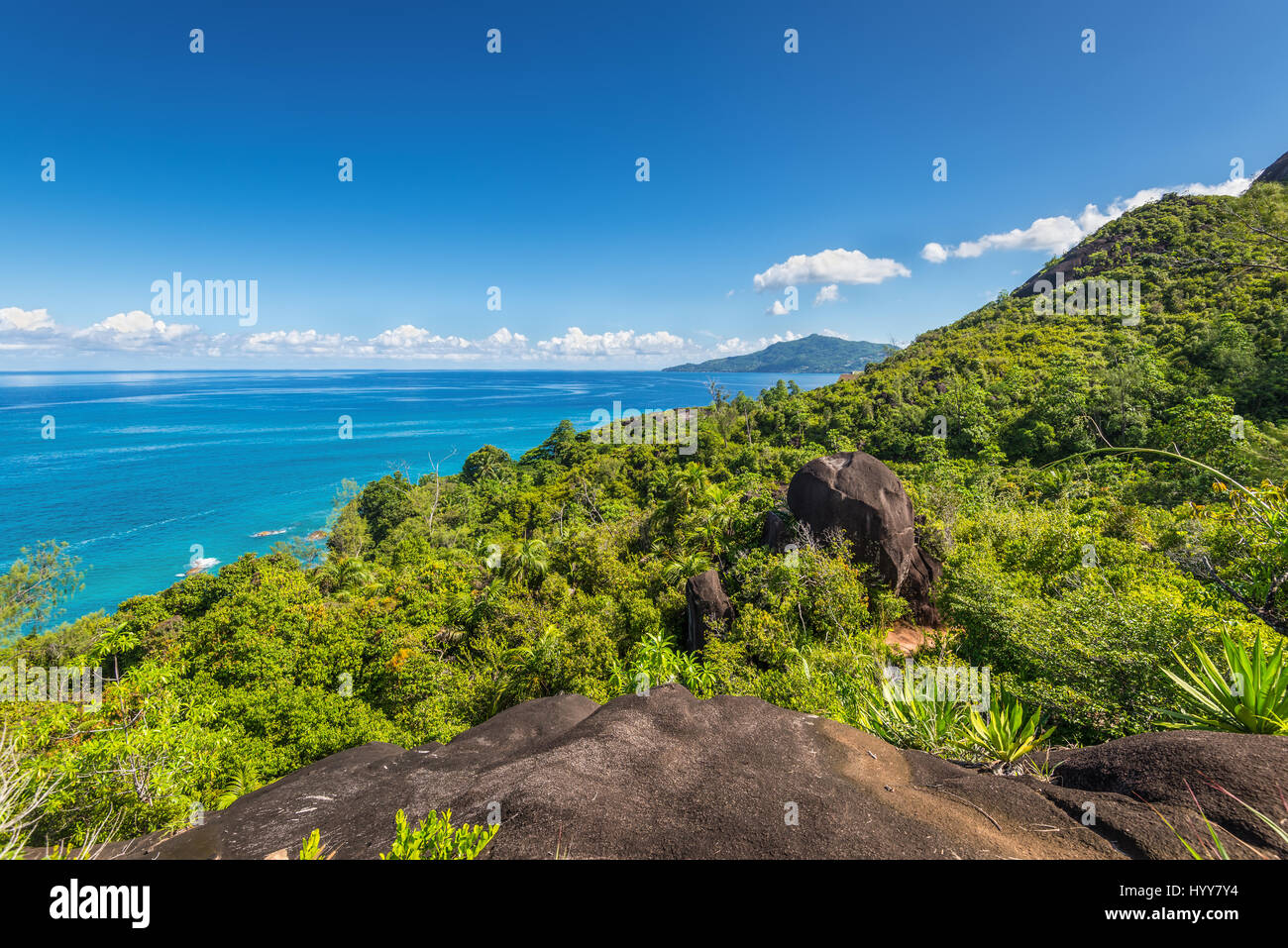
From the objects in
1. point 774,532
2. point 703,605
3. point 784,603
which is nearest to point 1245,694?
point 784,603

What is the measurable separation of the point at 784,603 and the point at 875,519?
5312 millimetres

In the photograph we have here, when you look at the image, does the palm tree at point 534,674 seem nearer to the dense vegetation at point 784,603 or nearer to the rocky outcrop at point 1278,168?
the dense vegetation at point 784,603

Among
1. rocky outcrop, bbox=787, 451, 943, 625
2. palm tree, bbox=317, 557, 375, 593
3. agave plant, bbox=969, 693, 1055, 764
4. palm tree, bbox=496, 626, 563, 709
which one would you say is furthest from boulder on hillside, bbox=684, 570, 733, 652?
palm tree, bbox=317, 557, 375, 593

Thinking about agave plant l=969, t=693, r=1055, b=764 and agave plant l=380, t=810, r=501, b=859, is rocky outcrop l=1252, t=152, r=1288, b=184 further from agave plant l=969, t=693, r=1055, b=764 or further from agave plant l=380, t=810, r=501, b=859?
agave plant l=380, t=810, r=501, b=859

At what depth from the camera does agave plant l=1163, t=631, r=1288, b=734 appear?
525cm

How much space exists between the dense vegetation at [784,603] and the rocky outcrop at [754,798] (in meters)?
1.41

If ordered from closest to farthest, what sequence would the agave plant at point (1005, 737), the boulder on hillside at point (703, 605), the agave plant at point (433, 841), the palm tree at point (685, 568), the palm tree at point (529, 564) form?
the agave plant at point (433, 841), the agave plant at point (1005, 737), the boulder on hillside at point (703, 605), the palm tree at point (685, 568), the palm tree at point (529, 564)

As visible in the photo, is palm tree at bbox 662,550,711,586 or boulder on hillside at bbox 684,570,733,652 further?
palm tree at bbox 662,550,711,586

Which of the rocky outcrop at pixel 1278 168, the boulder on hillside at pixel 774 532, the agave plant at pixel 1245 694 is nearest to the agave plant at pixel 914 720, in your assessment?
the agave plant at pixel 1245 694

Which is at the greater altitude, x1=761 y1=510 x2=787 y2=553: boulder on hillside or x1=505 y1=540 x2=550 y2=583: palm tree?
x1=761 y1=510 x2=787 y2=553: boulder on hillside

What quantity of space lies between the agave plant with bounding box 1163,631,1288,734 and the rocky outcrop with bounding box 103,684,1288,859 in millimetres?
885

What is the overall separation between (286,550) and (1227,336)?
79541mm

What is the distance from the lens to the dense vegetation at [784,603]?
26.4 ft

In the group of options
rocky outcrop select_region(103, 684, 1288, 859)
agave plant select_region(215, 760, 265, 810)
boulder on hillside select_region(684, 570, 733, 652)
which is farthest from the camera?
boulder on hillside select_region(684, 570, 733, 652)
